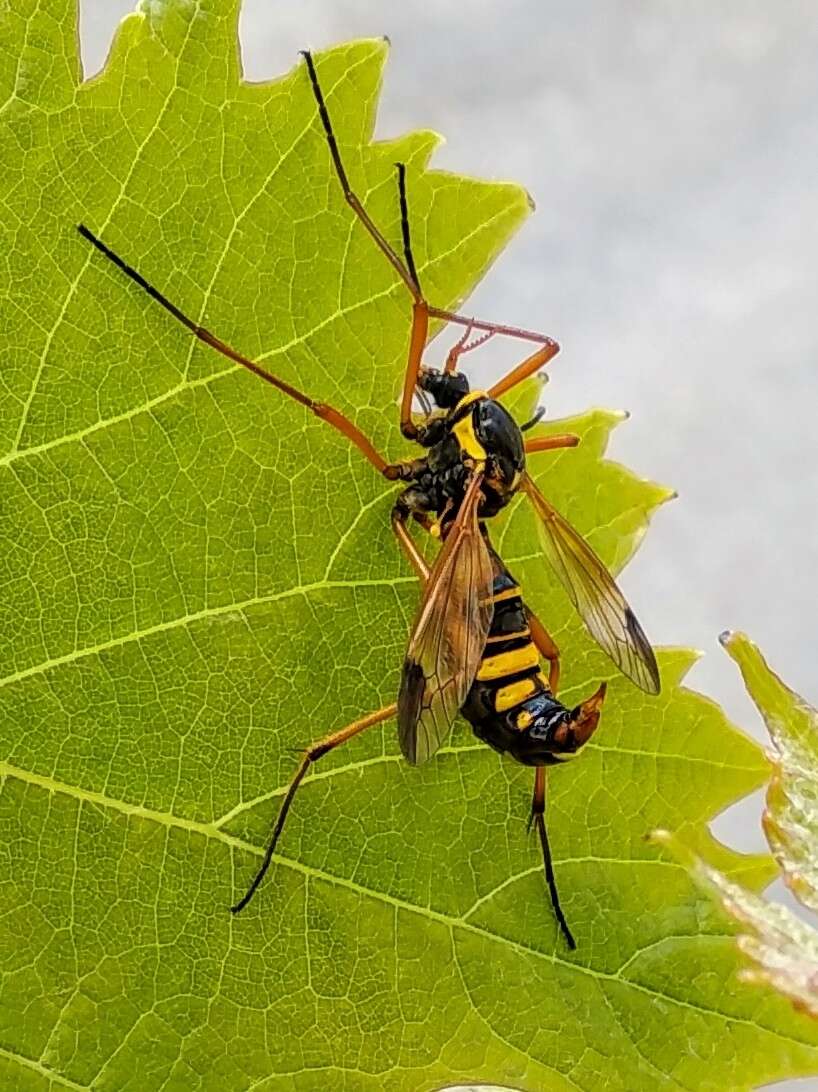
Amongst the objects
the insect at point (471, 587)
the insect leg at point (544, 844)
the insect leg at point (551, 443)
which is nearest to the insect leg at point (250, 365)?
the insect at point (471, 587)

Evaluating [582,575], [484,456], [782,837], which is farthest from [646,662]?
[782,837]

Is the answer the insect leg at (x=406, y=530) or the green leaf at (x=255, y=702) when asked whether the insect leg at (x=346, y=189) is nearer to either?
the green leaf at (x=255, y=702)

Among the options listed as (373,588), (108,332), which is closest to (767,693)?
(373,588)

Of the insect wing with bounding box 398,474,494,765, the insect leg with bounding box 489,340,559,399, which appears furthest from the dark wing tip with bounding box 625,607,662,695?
the insect leg with bounding box 489,340,559,399

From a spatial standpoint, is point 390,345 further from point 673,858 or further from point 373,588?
point 673,858

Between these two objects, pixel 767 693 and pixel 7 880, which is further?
pixel 7 880

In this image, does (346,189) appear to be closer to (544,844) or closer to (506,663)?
(506,663)

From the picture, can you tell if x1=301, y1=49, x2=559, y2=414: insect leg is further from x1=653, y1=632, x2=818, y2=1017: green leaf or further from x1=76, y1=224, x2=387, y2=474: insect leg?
x1=653, y1=632, x2=818, y2=1017: green leaf
